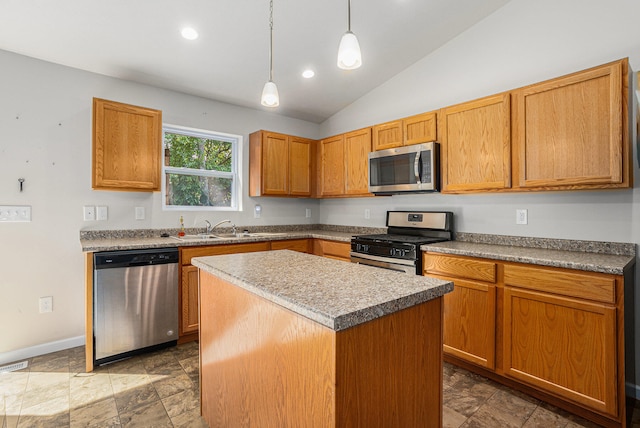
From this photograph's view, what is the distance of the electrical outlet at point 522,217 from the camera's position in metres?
Answer: 2.62

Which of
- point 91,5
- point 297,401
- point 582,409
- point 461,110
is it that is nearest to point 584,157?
point 461,110

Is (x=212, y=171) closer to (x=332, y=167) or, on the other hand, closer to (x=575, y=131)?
(x=332, y=167)

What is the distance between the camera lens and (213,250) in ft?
9.79

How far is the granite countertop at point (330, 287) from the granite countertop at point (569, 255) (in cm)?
119

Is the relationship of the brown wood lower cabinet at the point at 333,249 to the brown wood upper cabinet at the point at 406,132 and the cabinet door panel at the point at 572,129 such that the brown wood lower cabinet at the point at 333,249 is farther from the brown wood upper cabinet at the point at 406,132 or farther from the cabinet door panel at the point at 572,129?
the cabinet door panel at the point at 572,129

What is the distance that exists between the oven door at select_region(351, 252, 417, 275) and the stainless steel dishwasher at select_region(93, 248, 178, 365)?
1.71 meters

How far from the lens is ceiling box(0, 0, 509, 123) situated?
7.59 ft

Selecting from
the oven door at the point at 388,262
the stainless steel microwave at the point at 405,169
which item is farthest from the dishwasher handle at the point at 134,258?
the stainless steel microwave at the point at 405,169

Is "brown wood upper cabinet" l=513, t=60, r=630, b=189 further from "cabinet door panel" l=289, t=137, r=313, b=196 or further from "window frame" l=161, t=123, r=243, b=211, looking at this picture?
"window frame" l=161, t=123, r=243, b=211

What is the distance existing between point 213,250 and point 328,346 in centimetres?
232

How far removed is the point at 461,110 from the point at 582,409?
2.26 m

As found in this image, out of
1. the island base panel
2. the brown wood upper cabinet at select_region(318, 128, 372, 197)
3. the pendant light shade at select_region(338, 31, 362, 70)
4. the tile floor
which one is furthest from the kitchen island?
the brown wood upper cabinet at select_region(318, 128, 372, 197)

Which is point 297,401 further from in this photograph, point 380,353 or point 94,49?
point 94,49

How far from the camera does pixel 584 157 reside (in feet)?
6.81
